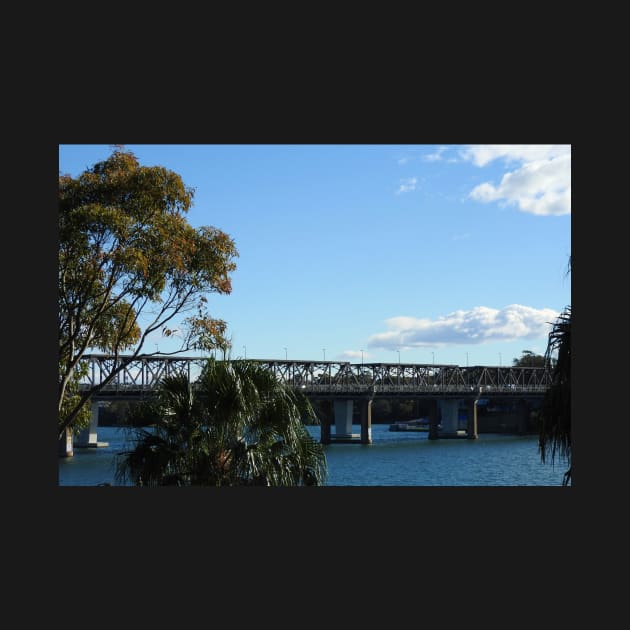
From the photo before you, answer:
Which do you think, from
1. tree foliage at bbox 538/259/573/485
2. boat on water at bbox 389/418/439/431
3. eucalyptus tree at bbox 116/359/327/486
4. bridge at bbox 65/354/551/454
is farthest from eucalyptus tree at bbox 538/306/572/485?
boat on water at bbox 389/418/439/431

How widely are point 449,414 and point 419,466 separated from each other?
4148cm

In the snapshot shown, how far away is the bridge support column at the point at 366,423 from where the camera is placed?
83.0 metres

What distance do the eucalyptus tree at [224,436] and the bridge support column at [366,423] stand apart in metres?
72.6

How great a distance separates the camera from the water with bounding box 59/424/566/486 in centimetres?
4628

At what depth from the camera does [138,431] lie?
1084 centimetres

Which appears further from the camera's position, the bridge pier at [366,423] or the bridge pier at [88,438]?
the bridge pier at [366,423]

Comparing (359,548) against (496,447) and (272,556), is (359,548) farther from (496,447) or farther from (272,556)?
(496,447)

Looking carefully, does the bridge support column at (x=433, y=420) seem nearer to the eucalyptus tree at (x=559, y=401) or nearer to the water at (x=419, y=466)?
the water at (x=419, y=466)

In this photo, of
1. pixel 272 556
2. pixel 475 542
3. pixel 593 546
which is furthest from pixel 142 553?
pixel 593 546

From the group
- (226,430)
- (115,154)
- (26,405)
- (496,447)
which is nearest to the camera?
(26,405)

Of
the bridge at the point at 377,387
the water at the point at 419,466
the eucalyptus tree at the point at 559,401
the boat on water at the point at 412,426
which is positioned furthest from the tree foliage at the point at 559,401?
the boat on water at the point at 412,426

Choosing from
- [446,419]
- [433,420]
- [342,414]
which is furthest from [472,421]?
Answer: [342,414]

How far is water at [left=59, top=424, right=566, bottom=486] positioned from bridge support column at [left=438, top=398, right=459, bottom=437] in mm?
11946

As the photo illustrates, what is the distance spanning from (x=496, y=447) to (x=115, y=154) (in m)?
69.8
